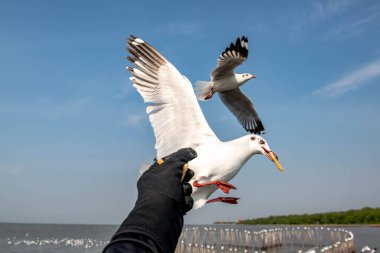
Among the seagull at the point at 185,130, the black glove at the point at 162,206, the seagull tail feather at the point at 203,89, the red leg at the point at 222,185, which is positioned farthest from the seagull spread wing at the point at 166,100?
the seagull tail feather at the point at 203,89

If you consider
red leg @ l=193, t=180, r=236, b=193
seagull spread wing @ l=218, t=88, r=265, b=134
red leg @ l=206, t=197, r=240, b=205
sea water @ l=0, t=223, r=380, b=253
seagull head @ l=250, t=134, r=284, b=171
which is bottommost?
sea water @ l=0, t=223, r=380, b=253

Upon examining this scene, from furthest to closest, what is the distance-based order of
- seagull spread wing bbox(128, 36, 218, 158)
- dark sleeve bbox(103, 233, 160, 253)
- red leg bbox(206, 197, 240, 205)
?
1. seagull spread wing bbox(128, 36, 218, 158)
2. red leg bbox(206, 197, 240, 205)
3. dark sleeve bbox(103, 233, 160, 253)

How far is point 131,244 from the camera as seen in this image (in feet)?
4.09

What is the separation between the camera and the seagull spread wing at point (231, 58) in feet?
25.6

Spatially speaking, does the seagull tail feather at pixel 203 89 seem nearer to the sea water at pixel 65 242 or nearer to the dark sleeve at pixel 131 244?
the sea water at pixel 65 242

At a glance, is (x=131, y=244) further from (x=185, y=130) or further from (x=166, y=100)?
(x=166, y=100)

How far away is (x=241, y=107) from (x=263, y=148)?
5.63 meters

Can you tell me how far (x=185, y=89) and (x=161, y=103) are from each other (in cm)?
21

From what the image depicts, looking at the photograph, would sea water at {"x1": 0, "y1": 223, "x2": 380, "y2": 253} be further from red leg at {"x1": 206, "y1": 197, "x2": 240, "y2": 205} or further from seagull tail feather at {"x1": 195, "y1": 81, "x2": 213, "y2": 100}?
red leg at {"x1": 206, "y1": 197, "x2": 240, "y2": 205}

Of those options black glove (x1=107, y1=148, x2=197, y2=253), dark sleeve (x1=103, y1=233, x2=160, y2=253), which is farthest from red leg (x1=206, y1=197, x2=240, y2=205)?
dark sleeve (x1=103, y1=233, x2=160, y2=253)

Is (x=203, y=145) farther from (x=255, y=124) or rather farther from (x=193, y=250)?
(x=193, y=250)

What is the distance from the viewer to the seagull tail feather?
7.51m

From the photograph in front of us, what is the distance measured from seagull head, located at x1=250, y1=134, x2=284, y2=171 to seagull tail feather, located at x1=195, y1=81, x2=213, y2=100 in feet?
16.2

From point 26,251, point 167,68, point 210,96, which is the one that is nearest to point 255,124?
point 210,96
